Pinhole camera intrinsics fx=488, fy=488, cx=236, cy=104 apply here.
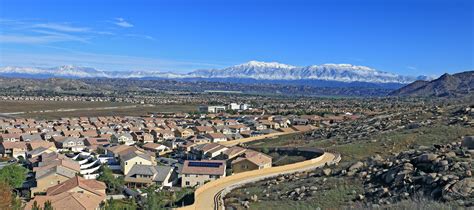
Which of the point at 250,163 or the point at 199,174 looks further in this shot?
the point at 250,163

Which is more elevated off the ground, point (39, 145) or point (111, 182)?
point (111, 182)

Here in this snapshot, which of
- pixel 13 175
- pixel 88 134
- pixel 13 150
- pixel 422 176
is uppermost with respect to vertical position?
pixel 422 176

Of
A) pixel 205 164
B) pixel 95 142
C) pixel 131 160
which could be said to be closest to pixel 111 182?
pixel 131 160

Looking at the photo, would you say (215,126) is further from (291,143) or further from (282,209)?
(282,209)

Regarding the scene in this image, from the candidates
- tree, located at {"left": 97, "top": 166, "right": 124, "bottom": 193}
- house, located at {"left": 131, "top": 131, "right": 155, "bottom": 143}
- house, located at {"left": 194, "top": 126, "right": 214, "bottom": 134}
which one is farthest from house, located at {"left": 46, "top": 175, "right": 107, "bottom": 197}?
house, located at {"left": 194, "top": 126, "right": 214, "bottom": 134}

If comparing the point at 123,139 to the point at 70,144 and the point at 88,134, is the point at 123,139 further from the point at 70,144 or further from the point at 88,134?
the point at 70,144

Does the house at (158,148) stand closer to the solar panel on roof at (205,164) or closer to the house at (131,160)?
the house at (131,160)

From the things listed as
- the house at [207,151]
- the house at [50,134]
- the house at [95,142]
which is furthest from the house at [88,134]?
the house at [207,151]

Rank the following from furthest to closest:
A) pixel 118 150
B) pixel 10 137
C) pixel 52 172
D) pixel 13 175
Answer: pixel 10 137
pixel 118 150
pixel 52 172
pixel 13 175
